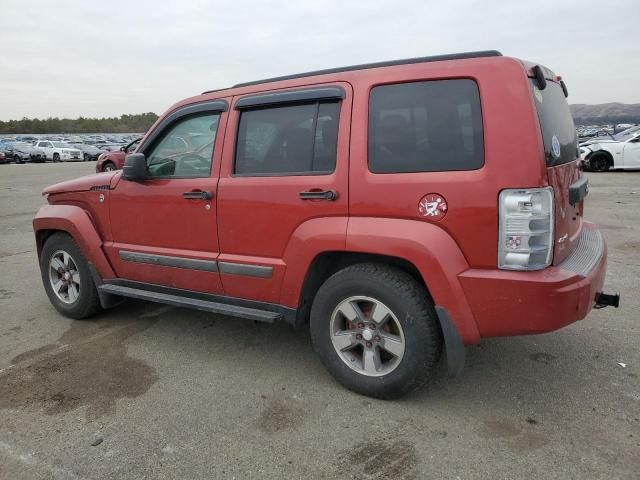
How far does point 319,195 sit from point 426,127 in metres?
0.73

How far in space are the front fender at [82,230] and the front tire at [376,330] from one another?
2089 mm

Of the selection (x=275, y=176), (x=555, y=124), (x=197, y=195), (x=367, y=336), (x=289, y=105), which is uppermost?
(x=289, y=105)

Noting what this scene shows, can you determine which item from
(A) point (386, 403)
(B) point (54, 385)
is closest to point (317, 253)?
(A) point (386, 403)

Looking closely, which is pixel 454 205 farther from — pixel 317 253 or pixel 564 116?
pixel 564 116

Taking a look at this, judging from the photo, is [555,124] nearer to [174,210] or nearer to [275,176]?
[275,176]

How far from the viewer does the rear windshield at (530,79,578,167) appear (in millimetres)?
2711

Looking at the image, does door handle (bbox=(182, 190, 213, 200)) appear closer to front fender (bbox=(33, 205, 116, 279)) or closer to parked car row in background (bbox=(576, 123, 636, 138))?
front fender (bbox=(33, 205, 116, 279))

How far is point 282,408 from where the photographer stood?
3051mm

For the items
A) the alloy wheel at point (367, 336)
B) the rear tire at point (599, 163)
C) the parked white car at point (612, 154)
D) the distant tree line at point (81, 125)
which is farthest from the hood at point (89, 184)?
the distant tree line at point (81, 125)

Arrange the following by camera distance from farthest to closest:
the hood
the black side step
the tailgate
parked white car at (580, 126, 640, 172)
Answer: parked white car at (580, 126, 640, 172), the hood, the black side step, the tailgate

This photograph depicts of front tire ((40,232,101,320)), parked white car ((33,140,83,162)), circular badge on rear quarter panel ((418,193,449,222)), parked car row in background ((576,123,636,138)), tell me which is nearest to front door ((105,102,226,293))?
front tire ((40,232,101,320))

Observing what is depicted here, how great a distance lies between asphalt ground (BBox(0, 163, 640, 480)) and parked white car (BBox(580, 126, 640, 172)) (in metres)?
14.9

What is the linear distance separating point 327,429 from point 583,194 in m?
2.11

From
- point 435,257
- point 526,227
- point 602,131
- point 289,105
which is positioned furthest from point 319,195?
point 602,131
